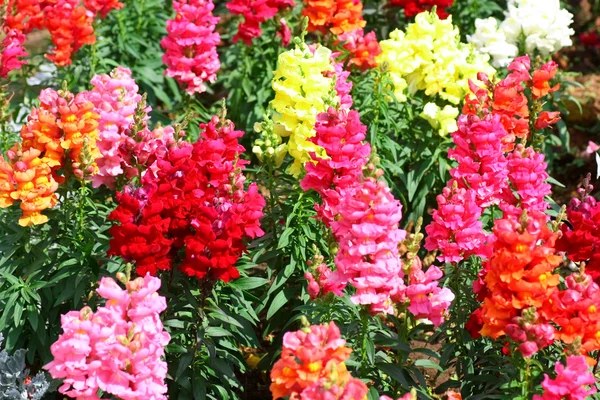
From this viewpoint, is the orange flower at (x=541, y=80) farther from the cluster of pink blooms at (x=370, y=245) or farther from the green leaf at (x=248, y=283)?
the green leaf at (x=248, y=283)

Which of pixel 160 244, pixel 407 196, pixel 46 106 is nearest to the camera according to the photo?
pixel 160 244

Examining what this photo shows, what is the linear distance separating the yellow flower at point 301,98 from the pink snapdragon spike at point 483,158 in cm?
71

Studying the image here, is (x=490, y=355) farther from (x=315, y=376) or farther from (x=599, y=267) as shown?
(x=315, y=376)

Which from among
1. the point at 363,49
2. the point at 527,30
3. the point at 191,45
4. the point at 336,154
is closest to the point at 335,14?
the point at 363,49

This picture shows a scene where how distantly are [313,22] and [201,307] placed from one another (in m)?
2.66

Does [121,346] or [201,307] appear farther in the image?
[201,307]

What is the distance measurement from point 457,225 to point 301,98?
1153mm

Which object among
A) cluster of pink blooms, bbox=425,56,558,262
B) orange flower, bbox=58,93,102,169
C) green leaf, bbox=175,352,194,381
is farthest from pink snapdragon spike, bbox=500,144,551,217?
orange flower, bbox=58,93,102,169

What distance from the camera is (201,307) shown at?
15.7ft

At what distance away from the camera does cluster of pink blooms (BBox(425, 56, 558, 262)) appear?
184 inches

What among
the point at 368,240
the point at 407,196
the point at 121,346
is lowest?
the point at 407,196

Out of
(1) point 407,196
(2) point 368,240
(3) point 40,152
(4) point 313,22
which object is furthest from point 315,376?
(4) point 313,22

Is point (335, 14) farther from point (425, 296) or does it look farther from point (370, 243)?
point (370, 243)

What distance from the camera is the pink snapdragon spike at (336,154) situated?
4.79 m
